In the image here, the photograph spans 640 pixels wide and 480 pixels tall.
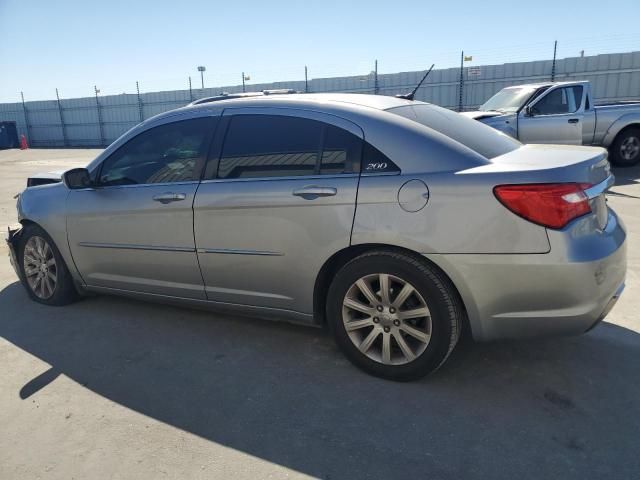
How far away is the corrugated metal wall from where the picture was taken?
17078 mm

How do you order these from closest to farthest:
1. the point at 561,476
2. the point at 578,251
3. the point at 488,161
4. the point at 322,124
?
the point at 561,476
the point at 578,251
the point at 488,161
the point at 322,124

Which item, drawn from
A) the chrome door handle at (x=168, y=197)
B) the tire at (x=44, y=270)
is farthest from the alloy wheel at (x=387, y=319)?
the tire at (x=44, y=270)

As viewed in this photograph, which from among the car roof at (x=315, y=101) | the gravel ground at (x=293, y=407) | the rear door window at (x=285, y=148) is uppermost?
the car roof at (x=315, y=101)

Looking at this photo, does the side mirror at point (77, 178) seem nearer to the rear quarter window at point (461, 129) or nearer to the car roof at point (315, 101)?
the car roof at point (315, 101)

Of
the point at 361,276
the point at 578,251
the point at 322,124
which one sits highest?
the point at 322,124

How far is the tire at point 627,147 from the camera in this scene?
1103 centimetres

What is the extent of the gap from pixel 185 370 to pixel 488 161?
2237 millimetres

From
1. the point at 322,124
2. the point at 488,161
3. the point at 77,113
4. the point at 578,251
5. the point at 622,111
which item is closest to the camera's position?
the point at 578,251

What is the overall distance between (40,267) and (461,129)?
3676 millimetres

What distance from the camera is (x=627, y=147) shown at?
11.1m

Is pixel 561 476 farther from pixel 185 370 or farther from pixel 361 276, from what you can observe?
pixel 185 370

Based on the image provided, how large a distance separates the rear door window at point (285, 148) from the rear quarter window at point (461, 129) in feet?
1.42

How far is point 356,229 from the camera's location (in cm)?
287

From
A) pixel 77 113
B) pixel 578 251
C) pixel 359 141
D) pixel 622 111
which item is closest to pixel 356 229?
pixel 359 141
